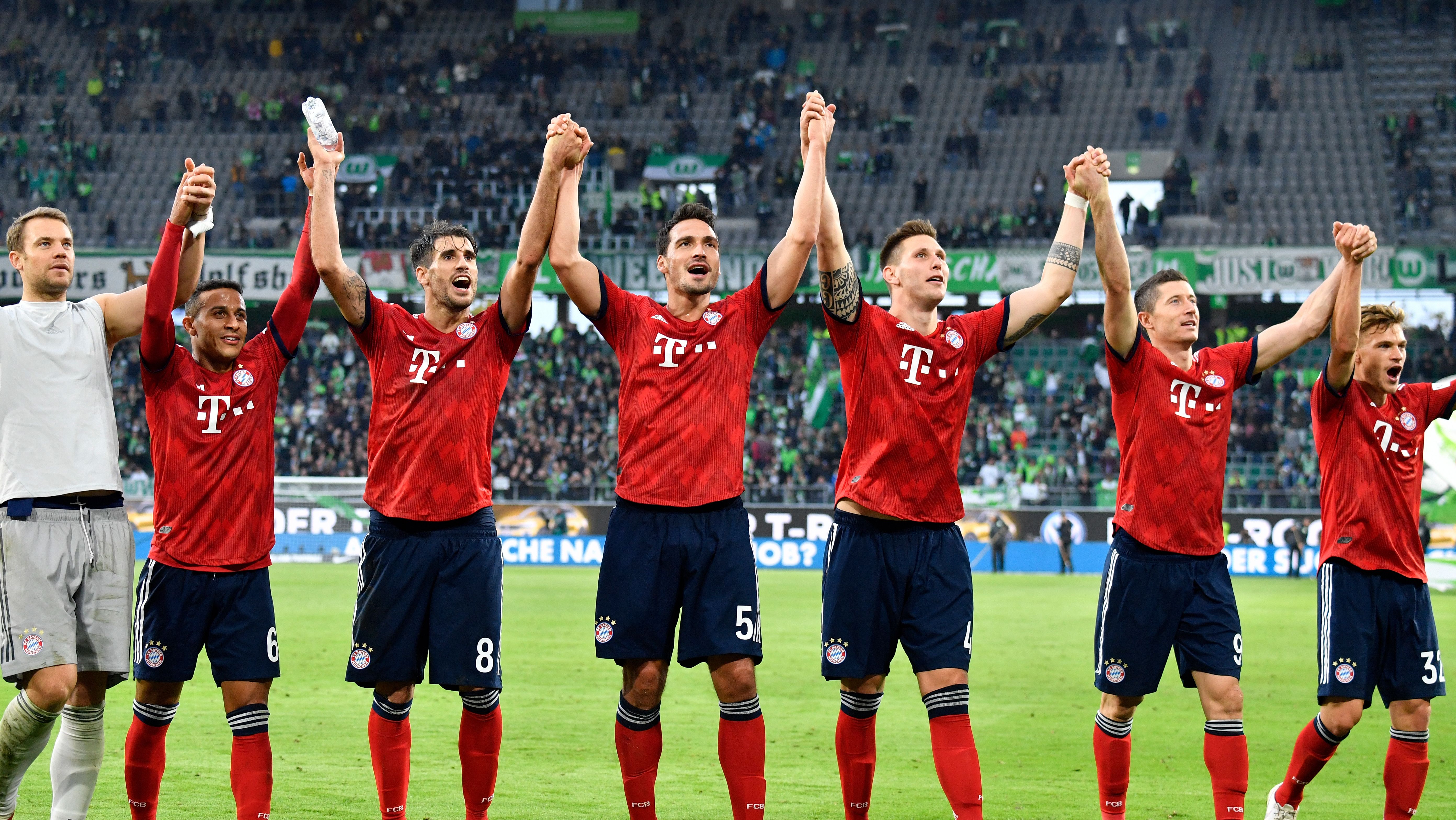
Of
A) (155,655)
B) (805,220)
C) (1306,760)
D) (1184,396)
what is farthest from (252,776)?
(1306,760)

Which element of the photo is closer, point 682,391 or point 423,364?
point 682,391

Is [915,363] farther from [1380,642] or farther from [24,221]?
[24,221]

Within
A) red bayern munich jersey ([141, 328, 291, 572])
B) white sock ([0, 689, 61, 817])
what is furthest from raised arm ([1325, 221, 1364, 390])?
white sock ([0, 689, 61, 817])

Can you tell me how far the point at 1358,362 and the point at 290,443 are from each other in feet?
105

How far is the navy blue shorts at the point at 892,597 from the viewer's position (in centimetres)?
635

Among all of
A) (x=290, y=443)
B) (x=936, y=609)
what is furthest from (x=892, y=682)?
(x=290, y=443)

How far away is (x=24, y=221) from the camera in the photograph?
21.4 ft

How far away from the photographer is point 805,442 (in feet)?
115

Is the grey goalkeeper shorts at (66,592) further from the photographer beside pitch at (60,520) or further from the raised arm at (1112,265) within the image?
the raised arm at (1112,265)

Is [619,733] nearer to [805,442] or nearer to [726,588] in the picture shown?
[726,588]

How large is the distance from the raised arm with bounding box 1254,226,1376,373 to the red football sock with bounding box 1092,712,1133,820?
1.97 metres

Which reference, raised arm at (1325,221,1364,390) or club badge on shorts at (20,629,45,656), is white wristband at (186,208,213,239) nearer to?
club badge on shorts at (20,629,45,656)

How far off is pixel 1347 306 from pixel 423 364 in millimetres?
4685

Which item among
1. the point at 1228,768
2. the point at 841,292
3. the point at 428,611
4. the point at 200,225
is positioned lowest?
the point at 1228,768
